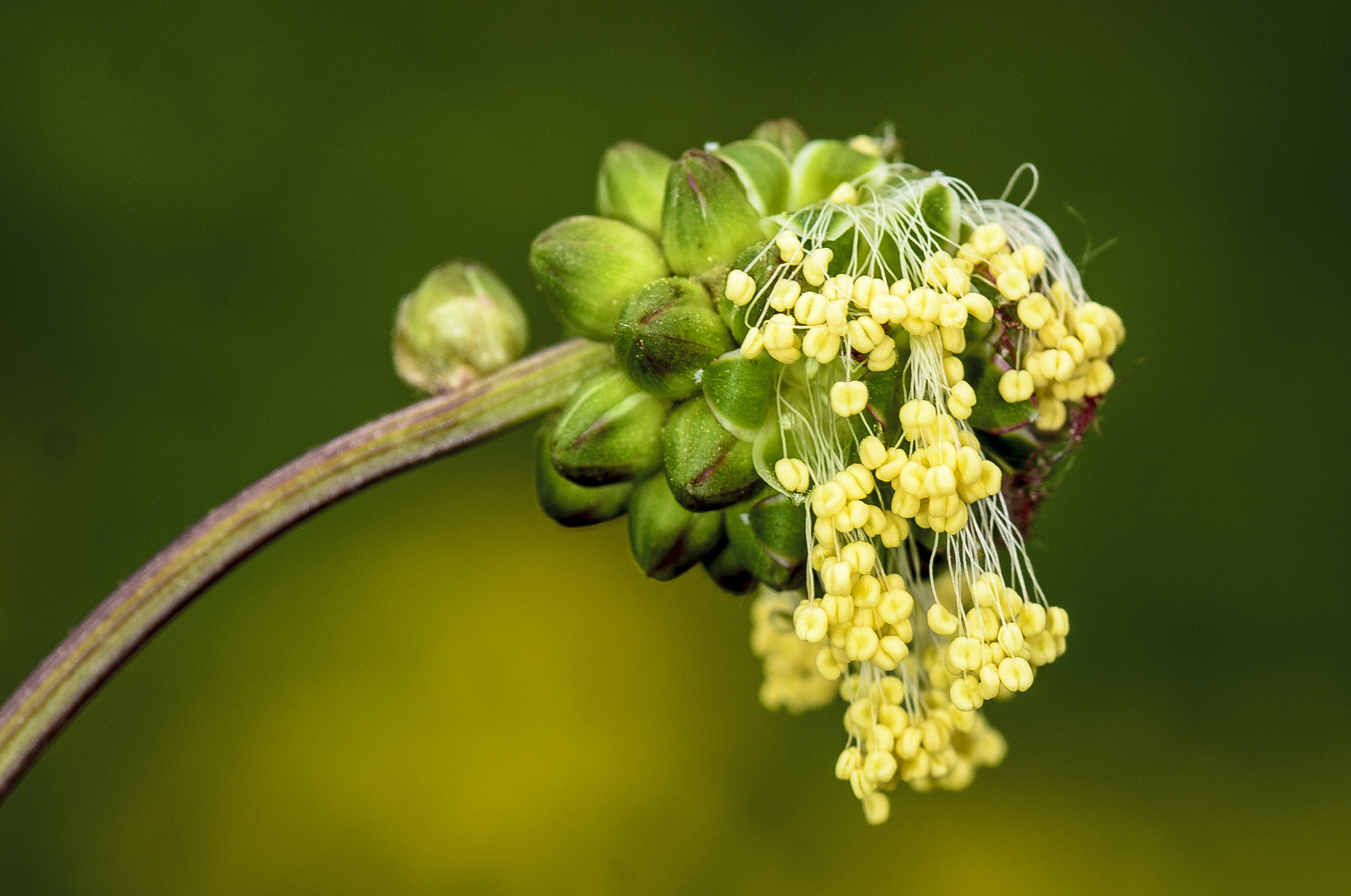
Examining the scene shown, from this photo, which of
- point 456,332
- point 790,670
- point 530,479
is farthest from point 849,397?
point 530,479

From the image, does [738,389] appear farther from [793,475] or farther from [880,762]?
[880,762]

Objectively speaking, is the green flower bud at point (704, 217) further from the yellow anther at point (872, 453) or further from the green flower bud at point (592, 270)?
the yellow anther at point (872, 453)

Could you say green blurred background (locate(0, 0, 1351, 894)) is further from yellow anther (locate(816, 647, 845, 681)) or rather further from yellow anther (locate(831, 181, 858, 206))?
yellow anther (locate(831, 181, 858, 206))

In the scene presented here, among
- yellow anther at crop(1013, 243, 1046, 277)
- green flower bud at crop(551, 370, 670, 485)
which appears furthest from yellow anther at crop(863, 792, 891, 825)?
yellow anther at crop(1013, 243, 1046, 277)

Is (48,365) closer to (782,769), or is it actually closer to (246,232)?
(246,232)

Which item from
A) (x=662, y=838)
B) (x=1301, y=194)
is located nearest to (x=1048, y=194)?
(x=1301, y=194)

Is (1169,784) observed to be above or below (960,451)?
below

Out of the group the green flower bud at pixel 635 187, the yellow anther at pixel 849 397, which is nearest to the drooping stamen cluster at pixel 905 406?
the yellow anther at pixel 849 397
